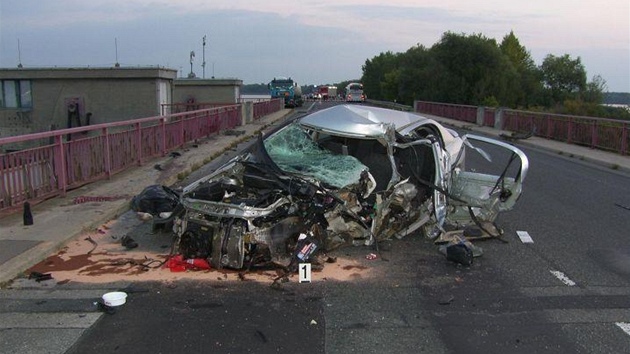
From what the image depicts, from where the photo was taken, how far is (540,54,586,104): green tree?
241 ft

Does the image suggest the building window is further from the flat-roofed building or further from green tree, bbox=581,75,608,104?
green tree, bbox=581,75,608,104

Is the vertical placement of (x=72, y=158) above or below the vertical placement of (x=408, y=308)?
above

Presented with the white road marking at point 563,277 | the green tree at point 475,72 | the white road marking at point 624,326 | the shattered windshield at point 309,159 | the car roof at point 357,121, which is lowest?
the white road marking at point 563,277

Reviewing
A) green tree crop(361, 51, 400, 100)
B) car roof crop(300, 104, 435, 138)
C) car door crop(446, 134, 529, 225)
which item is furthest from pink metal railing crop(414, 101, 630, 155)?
green tree crop(361, 51, 400, 100)

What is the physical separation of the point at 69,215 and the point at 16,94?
1019 inches

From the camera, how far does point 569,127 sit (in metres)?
21.8

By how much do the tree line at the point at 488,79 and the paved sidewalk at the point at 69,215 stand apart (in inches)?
1613

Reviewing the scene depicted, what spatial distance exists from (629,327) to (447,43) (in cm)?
5903

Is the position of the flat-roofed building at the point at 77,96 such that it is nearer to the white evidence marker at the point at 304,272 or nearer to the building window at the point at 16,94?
the building window at the point at 16,94

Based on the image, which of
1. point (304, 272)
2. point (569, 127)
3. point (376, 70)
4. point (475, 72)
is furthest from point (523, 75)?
point (304, 272)

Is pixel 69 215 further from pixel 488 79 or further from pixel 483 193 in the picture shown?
pixel 488 79

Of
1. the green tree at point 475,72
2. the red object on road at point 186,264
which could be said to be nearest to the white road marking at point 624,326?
the red object on road at point 186,264

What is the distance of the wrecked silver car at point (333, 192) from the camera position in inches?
232

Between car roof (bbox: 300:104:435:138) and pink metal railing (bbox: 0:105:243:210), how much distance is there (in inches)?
164
